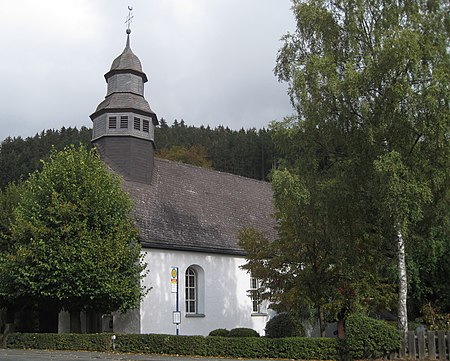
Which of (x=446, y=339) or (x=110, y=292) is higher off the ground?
(x=110, y=292)

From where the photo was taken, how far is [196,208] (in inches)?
1201

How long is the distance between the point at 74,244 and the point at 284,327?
8.67 m

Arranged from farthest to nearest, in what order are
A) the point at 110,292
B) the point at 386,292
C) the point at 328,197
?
the point at 110,292 < the point at 386,292 < the point at 328,197

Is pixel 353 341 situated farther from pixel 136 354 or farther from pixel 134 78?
pixel 134 78

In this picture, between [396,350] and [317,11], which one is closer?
[396,350]

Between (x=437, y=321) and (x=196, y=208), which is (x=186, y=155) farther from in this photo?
(x=437, y=321)

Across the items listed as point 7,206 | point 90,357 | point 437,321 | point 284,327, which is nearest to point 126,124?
point 7,206

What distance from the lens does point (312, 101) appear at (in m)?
19.1

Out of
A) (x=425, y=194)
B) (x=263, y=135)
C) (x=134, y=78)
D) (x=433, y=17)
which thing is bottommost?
(x=425, y=194)

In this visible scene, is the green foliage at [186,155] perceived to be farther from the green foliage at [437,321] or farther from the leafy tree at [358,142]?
the leafy tree at [358,142]

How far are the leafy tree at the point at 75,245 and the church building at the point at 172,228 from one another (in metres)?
1.85

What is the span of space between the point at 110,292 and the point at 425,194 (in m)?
12.3

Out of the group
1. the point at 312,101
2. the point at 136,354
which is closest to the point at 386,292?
the point at 312,101

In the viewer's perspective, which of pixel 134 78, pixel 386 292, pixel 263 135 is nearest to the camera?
pixel 386 292
